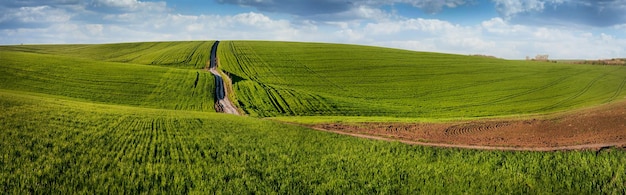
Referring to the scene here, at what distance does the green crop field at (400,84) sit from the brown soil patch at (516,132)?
8.86 m

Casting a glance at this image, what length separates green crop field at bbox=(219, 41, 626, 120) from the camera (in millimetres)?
47469

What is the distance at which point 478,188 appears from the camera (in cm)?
1691

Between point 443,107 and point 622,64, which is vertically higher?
point 622,64

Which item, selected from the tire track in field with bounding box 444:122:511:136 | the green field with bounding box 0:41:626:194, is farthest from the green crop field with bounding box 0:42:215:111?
the tire track in field with bounding box 444:122:511:136

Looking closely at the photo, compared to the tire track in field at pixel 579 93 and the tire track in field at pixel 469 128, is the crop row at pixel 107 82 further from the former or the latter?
the tire track in field at pixel 579 93

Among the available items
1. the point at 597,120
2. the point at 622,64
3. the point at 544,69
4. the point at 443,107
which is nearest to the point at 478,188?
the point at 597,120

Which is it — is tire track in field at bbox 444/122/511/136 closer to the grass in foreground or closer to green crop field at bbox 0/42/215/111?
the grass in foreground

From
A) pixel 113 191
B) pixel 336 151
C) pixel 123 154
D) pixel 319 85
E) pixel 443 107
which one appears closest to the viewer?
pixel 113 191

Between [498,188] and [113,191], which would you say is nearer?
[113,191]

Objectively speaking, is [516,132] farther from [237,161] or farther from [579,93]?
[579,93]

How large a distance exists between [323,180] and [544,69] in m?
83.8

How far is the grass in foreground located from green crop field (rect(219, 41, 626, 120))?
758 inches

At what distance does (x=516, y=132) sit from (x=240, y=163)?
71.4 ft

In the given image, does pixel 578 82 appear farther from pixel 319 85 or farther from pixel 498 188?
pixel 498 188
